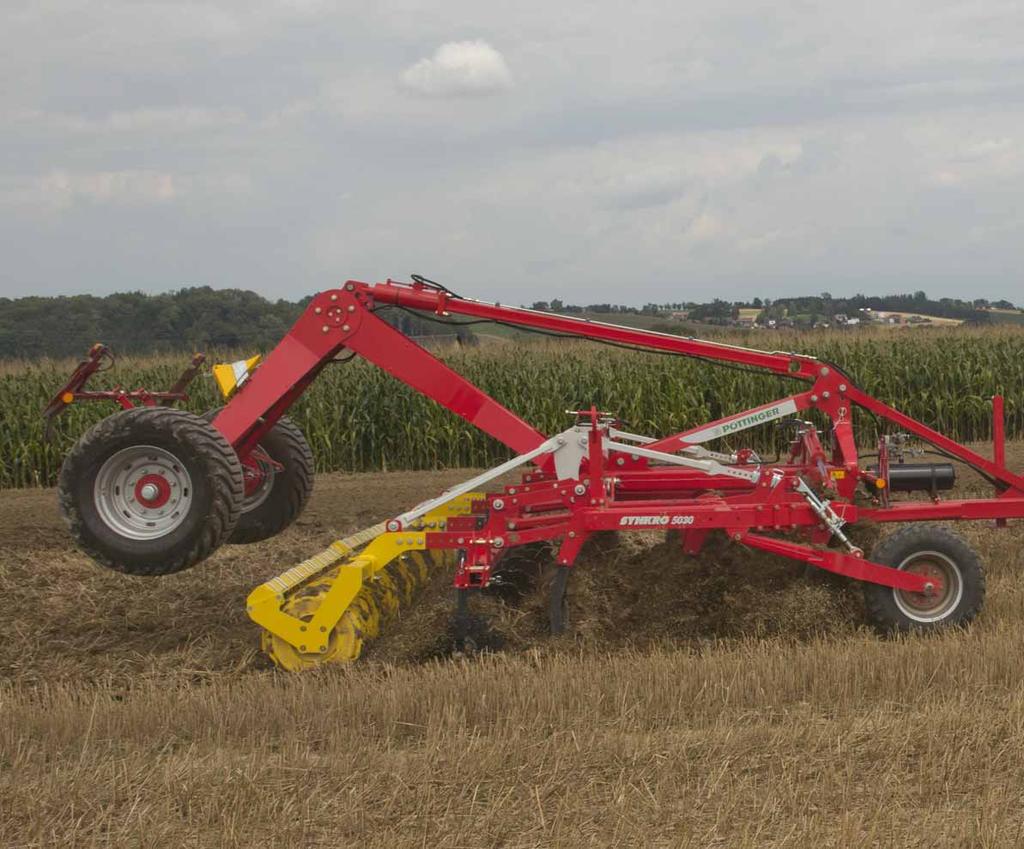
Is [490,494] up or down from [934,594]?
up

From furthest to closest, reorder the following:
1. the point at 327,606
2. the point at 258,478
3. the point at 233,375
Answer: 1. the point at 258,478
2. the point at 233,375
3. the point at 327,606

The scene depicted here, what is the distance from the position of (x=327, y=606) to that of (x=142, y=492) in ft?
4.08

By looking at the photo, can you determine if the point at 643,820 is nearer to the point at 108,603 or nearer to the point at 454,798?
the point at 454,798

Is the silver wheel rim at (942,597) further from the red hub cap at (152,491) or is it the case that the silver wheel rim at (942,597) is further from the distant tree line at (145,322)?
the distant tree line at (145,322)

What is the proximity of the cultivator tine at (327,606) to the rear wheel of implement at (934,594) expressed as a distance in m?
2.59

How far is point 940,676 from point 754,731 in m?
1.37

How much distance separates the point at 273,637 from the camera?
278 inches

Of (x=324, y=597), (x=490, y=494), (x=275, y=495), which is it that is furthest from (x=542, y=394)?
(x=324, y=597)

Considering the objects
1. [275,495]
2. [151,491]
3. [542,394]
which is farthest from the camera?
[542,394]

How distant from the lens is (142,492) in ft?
23.2

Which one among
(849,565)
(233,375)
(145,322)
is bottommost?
(849,565)

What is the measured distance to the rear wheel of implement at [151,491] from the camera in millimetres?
6918

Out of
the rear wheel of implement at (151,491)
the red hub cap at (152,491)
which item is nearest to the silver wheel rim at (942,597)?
the rear wheel of implement at (151,491)

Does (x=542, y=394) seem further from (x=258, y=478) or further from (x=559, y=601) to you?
(x=559, y=601)
